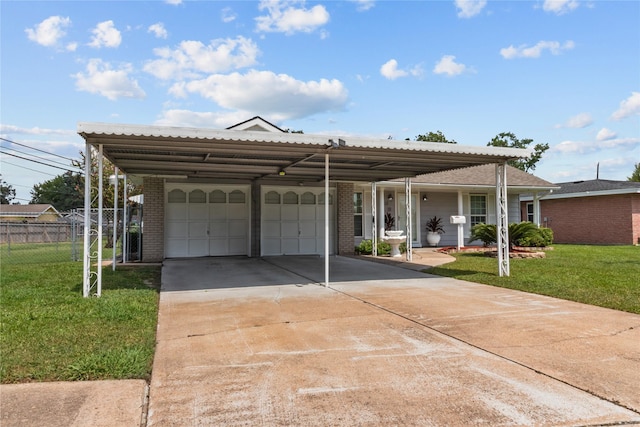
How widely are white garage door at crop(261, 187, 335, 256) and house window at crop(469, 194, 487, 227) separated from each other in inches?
299

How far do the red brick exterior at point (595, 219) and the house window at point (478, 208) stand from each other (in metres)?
6.62

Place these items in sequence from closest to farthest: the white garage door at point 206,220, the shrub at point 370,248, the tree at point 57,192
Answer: the white garage door at point 206,220 → the shrub at point 370,248 → the tree at point 57,192

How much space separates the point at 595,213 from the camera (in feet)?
75.2

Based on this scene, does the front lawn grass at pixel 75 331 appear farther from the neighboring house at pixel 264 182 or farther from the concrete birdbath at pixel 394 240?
the concrete birdbath at pixel 394 240

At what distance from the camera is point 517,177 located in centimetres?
2108

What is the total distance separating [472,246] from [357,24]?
450 inches

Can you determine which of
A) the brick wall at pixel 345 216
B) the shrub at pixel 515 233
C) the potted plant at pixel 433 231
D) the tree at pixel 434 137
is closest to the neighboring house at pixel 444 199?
the potted plant at pixel 433 231

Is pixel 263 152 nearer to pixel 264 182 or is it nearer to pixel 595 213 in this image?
pixel 264 182

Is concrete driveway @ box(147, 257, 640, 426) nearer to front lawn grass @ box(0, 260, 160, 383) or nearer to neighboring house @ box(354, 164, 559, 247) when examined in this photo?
front lawn grass @ box(0, 260, 160, 383)

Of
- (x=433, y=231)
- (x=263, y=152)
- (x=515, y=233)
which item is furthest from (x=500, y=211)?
(x=433, y=231)

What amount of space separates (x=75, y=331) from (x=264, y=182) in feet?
35.3

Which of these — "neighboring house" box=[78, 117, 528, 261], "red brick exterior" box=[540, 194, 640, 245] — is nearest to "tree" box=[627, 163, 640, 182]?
"red brick exterior" box=[540, 194, 640, 245]

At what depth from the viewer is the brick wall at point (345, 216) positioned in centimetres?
1672

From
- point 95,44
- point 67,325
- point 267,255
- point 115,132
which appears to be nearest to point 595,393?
point 67,325
